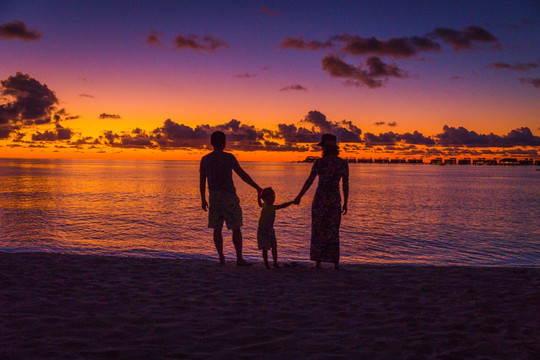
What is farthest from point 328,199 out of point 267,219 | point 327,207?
point 267,219

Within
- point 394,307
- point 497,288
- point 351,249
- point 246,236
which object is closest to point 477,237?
point 351,249

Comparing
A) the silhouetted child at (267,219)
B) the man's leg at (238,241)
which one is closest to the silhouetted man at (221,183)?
the man's leg at (238,241)

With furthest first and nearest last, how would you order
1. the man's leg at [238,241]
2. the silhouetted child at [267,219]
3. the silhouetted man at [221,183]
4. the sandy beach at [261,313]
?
the man's leg at [238,241] → the silhouetted man at [221,183] → the silhouetted child at [267,219] → the sandy beach at [261,313]

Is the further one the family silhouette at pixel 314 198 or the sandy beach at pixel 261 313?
the family silhouette at pixel 314 198

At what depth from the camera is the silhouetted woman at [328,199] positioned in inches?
306

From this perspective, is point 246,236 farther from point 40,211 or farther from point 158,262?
point 40,211

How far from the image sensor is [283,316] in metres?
5.14

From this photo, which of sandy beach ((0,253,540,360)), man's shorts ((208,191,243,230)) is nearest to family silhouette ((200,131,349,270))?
man's shorts ((208,191,243,230))

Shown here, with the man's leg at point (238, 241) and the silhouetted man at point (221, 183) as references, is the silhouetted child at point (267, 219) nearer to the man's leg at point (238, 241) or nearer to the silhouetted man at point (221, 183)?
the silhouetted man at point (221, 183)

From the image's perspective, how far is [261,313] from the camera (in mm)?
5242

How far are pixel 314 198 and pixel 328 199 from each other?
0.37 metres

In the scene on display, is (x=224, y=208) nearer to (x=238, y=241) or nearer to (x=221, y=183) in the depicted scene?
(x=221, y=183)

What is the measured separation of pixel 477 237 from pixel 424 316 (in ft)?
44.9

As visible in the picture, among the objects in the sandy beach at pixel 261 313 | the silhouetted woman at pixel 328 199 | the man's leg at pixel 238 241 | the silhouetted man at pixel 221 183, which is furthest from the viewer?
the man's leg at pixel 238 241
